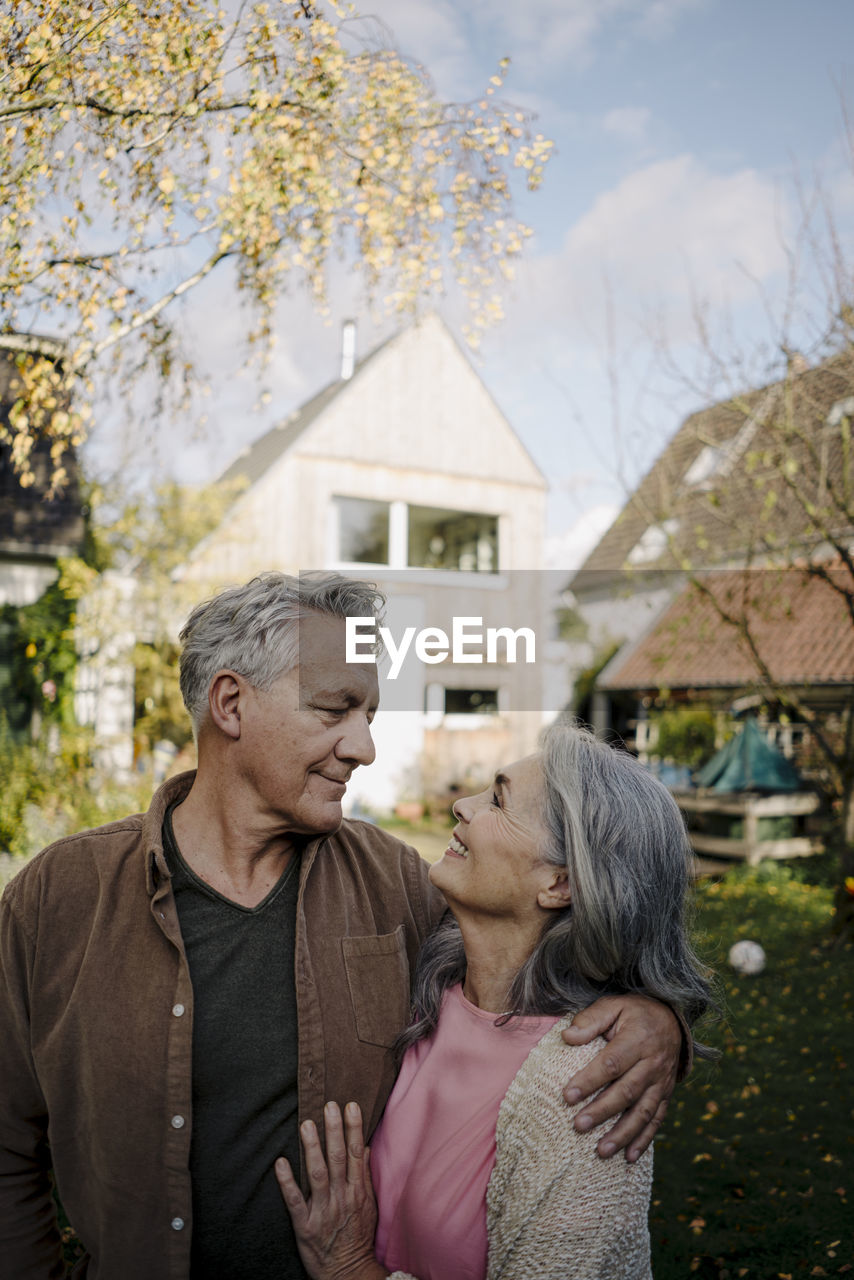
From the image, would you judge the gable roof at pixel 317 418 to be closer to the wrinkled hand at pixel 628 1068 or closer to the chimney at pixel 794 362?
the chimney at pixel 794 362

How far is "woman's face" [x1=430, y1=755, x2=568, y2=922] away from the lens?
1.94 meters

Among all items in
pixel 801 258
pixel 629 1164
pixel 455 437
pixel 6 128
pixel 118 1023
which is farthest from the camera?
pixel 455 437

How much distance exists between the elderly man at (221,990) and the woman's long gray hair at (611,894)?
0.09 m

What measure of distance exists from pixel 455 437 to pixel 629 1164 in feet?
55.3

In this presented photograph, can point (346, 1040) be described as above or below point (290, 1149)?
above

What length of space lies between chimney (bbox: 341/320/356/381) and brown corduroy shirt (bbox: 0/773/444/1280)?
17.9 metres

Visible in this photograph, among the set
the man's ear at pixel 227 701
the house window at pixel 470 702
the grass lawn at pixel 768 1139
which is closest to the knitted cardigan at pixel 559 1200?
the grass lawn at pixel 768 1139

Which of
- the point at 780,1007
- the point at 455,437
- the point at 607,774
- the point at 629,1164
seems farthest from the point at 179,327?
the point at 455,437

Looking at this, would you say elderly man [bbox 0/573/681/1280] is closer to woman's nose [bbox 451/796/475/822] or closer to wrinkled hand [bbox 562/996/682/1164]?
wrinkled hand [bbox 562/996/682/1164]

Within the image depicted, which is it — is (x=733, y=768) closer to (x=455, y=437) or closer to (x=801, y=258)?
(x=801, y=258)

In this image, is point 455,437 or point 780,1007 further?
point 455,437

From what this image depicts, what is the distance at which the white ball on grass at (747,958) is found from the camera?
6.91 meters

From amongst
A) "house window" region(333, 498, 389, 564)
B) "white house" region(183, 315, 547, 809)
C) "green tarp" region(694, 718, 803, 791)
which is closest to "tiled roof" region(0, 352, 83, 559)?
"white house" region(183, 315, 547, 809)

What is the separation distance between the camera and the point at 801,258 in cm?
715
